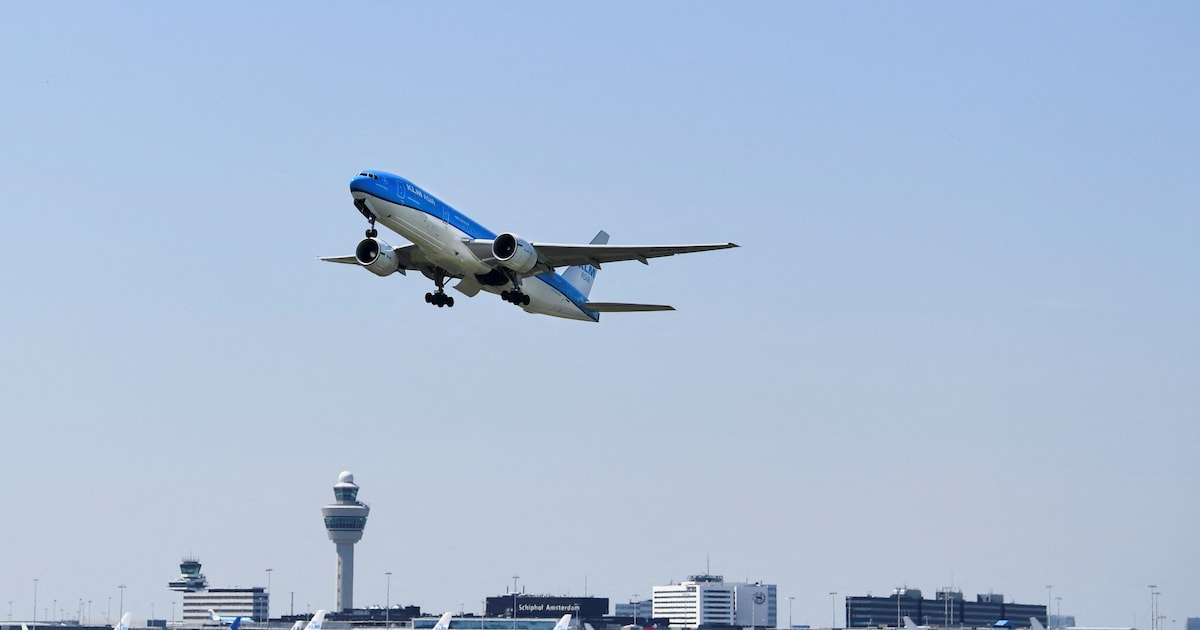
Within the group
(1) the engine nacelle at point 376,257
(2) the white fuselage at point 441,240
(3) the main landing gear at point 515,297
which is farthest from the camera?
(3) the main landing gear at point 515,297

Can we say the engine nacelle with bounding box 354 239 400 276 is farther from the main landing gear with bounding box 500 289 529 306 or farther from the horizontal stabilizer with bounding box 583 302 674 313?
the horizontal stabilizer with bounding box 583 302 674 313

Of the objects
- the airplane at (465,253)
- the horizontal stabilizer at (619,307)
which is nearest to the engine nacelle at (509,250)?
the airplane at (465,253)

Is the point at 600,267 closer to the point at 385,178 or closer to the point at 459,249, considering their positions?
the point at 459,249

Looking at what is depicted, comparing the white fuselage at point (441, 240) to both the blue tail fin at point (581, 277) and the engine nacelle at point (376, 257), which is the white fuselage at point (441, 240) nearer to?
the engine nacelle at point (376, 257)

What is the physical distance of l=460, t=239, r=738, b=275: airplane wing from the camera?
80.6 m

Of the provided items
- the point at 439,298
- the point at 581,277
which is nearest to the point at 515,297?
the point at 439,298

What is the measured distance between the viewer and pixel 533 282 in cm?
8781

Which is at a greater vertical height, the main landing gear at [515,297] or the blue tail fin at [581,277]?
Result: the blue tail fin at [581,277]

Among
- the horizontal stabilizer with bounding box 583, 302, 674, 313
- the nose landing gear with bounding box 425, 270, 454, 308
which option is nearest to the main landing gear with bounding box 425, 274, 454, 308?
the nose landing gear with bounding box 425, 270, 454, 308

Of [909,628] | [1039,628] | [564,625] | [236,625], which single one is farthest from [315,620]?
[1039,628]

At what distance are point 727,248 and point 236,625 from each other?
365ft

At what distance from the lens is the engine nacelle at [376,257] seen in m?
82.1

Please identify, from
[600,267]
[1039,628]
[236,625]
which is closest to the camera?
[600,267]

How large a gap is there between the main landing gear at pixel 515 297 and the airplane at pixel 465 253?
0.17 ft
